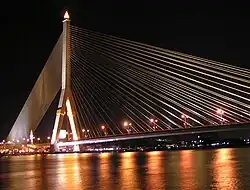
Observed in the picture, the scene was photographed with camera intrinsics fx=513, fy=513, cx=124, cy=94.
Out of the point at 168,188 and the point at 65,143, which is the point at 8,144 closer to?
the point at 65,143

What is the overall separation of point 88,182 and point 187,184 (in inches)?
127

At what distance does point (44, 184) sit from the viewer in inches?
598

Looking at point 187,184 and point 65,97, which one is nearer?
point 187,184

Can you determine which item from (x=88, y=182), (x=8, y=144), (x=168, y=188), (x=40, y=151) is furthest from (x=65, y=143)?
(x=168, y=188)

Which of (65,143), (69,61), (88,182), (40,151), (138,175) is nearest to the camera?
(88,182)

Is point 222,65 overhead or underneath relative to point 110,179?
overhead

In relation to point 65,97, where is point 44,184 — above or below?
below

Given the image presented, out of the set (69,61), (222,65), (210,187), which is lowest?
(210,187)

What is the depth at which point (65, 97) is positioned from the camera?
118 feet

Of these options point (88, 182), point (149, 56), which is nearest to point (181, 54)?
point (149, 56)

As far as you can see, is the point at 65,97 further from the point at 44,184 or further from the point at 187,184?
the point at 187,184

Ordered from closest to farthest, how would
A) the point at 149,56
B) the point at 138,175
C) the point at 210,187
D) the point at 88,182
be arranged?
the point at 210,187 → the point at 88,182 → the point at 138,175 → the point at 149,56

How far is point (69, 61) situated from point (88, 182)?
21.0 m

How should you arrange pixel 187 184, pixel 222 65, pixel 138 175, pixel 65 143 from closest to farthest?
pixel 187 184 → pixel 138 175 → pixel 222 65 → pixel 65 143
